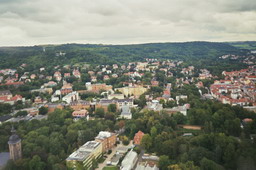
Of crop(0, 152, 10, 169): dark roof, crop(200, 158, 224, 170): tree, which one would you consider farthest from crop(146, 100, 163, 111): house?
crop(0, 152, 10, 169): dark roof

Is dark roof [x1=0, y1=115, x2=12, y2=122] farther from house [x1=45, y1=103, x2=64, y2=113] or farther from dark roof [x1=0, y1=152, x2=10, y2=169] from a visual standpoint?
dark roof [x1=0, y1=152, x2=10, y2=169]

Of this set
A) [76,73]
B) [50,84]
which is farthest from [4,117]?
[76,73]

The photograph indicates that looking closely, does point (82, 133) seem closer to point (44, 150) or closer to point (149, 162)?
point (44, 150)

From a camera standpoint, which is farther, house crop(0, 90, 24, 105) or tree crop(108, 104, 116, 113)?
house crop(0, 90, 24, 105)

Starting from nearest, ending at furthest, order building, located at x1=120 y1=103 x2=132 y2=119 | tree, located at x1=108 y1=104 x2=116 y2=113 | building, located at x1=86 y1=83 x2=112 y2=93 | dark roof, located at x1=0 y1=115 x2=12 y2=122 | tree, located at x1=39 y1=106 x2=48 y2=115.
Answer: dark roof, located at x1=0 y1=115 x2=12 y2=122 → building, located at x1=120 y1=103 x2=132 y2=119 → tree, located at x1=39 y1=106 x2=48 y2=115 → tree, located at x1=108 y1=104 x2=116 y2=113 → building, located at x1=86 y1=83 x2=112 y2=93

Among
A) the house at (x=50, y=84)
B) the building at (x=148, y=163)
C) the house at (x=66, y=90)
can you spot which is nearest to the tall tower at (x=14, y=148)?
the building at (x=148, y=163)

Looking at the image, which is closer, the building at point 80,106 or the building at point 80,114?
the building at point 80,114

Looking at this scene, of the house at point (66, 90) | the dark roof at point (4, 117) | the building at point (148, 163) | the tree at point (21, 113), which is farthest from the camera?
the house at point (66, 90)

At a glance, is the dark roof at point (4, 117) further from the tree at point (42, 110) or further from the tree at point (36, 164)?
the tree at point (36, 164)
